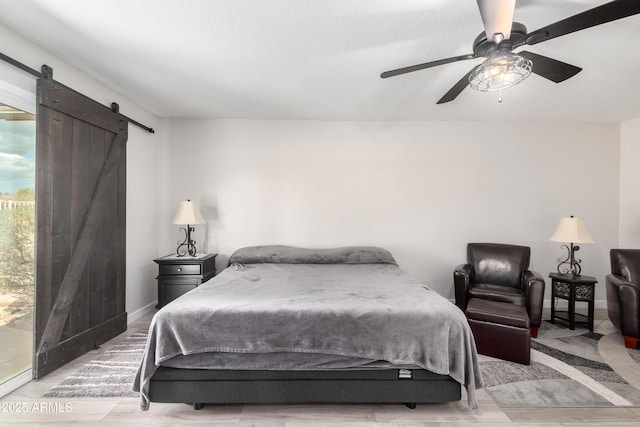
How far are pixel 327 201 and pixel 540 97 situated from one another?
8.49 ft

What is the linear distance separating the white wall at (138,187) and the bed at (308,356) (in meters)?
1.93

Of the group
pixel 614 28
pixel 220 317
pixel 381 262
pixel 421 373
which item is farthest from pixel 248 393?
pixel 614 28

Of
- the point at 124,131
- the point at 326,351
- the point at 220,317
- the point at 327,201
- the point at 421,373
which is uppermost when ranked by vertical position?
the point at 124,131

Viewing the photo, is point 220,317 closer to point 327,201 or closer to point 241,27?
point 241,27

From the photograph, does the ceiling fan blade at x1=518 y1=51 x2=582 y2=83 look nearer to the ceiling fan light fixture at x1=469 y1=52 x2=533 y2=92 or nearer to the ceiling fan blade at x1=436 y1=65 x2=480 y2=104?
the ceiling fan light fixture at x1=469 y1=52 x2=533 y2=92

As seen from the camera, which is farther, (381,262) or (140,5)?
(381,262)

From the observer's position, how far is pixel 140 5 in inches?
67.6

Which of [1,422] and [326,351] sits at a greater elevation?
[326,351]

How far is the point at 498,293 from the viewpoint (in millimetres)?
3027

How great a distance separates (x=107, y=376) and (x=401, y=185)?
3581 mm

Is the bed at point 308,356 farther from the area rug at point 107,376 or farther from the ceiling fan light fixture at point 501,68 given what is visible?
the ceiling fan light fixture at point 501,68

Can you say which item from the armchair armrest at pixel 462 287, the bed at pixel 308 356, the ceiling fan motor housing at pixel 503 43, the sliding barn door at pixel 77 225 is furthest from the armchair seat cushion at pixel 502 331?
the sliding barn door at pixel 77 225

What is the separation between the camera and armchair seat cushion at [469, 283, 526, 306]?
2.95m

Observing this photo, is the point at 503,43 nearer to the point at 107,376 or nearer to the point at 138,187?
the point at 107,376
